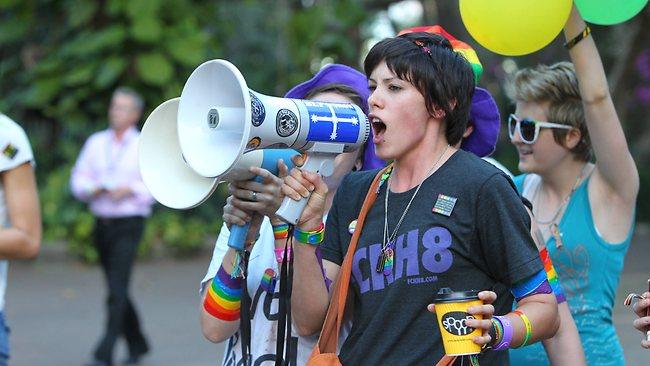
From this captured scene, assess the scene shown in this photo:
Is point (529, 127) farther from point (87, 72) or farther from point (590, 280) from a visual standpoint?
point (87, 72)

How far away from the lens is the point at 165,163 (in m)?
2.96

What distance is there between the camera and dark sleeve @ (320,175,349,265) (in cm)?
295

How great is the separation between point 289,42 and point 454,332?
13663mm

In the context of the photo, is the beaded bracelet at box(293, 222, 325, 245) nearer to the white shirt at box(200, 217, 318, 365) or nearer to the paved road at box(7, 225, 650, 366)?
the white shirt at box(200, 217, 318, 365)

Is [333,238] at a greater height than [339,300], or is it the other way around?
[333,238]

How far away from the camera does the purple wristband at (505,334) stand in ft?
8.21

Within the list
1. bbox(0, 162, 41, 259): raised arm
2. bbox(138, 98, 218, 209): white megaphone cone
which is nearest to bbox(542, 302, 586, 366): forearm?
bbox(138, 98, 218, 209): white megaphone cone

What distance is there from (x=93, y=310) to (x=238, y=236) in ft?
25.9

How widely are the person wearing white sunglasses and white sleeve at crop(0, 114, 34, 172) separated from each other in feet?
6.25

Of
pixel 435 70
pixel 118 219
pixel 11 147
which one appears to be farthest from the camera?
pixel 118 219

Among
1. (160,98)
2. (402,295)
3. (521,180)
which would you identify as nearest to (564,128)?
(521,180)

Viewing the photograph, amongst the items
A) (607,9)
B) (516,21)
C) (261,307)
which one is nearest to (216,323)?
(261,307)

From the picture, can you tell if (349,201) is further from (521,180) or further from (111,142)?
(111,142)

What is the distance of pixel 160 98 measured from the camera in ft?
45.1
